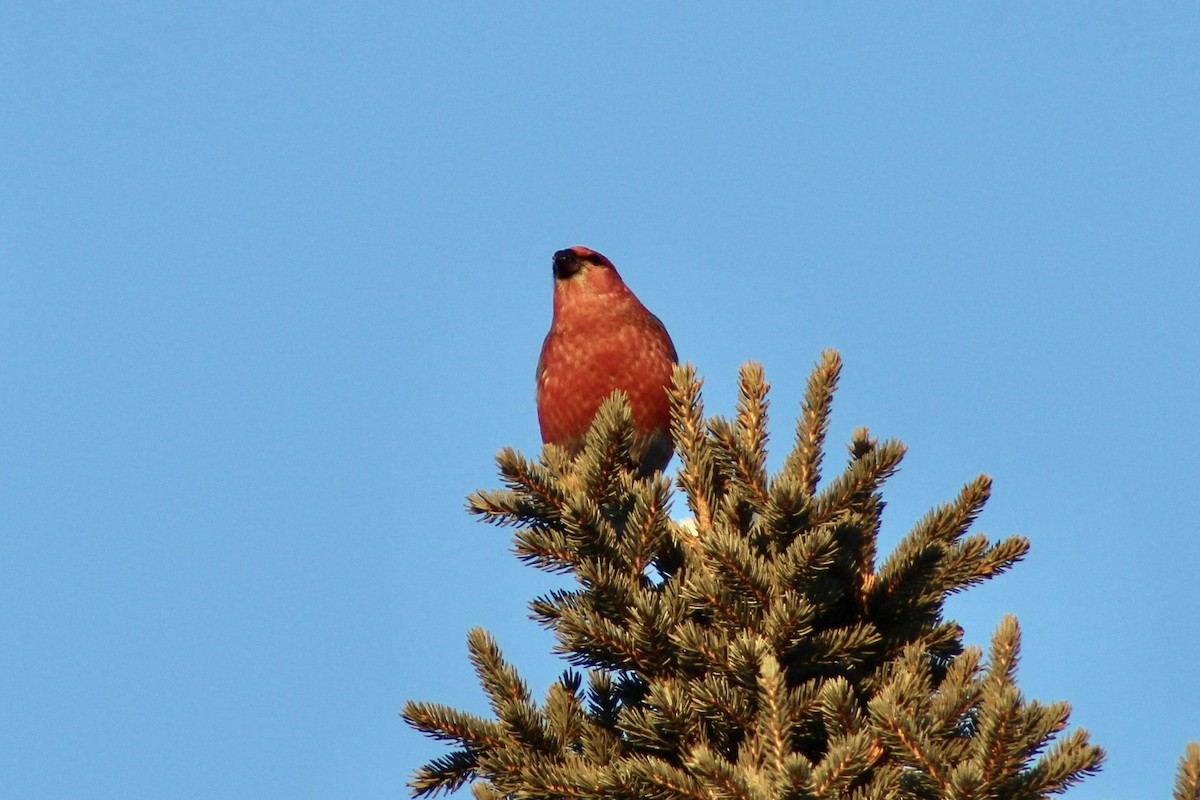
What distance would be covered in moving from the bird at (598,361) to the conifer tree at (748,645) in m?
1.38

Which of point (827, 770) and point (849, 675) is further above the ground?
point (849, 675)

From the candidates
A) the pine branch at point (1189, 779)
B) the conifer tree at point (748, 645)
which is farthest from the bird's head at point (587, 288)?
the pine branch at point (1189, 779)

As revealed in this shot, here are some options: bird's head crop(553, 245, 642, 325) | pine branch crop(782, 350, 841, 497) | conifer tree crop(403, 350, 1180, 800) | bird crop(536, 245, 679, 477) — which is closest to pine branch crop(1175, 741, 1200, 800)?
conifer tree crop(403, 350, 1180, 800)

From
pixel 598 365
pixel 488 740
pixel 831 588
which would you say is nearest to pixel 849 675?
pixel 831 588

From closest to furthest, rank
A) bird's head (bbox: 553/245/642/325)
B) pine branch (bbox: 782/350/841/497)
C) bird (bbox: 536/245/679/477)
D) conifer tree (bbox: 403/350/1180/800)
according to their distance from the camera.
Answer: conifer tree (bbox: 403/350/1180/800) → pine branch (bbox: 782/350/841/497) → bird (bbox: 536/245/679/477) → bird's head (bbox: 553/245/642/325)

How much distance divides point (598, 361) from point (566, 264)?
0.74m

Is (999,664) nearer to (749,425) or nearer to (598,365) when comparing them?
(749,425)

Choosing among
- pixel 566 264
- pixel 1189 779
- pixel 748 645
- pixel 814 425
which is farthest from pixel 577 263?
pixel 1189 779

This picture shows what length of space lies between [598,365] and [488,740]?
2319mm

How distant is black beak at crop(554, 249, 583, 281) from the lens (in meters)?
5.78

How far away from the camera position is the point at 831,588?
319 centimetres

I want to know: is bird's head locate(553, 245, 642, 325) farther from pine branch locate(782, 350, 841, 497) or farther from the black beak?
pine branch locate(782, 350, 841, 497)

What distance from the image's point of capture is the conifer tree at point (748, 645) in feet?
8.70

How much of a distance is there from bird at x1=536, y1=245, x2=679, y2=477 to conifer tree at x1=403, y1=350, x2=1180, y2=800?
1.38m
